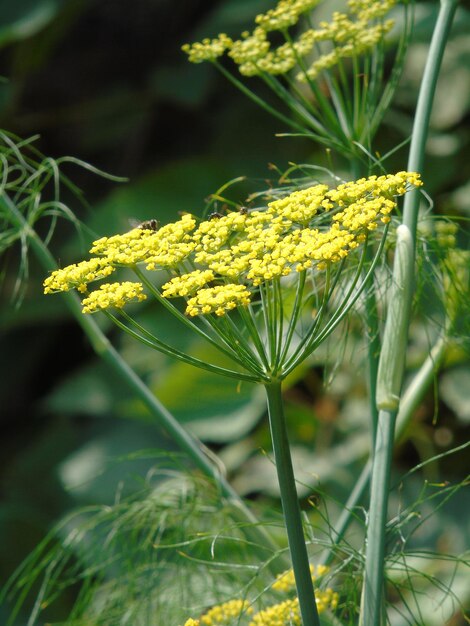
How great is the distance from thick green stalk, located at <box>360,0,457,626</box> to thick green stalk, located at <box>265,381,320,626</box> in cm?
7

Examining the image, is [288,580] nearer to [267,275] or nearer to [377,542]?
[377,542]

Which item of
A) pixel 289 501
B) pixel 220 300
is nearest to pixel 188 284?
pixel 220 300

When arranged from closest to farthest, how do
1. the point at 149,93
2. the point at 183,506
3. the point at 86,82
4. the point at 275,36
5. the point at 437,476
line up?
the point at 183,506, the point at 437,476, the point at 275,36, the point at 149,93, the point at 86,82

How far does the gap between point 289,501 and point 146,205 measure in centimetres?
186

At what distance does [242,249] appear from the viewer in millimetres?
567

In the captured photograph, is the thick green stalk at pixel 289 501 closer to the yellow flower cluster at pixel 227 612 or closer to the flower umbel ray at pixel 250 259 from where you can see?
the flower umbel ray at pixel 250 259

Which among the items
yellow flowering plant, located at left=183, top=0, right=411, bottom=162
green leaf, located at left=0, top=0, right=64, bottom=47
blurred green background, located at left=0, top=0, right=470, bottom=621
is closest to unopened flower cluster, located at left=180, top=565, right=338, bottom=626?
yellow flowering plant, located at left=183, top=0, right=411, bottom=162

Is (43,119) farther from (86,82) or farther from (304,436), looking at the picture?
(304,436)

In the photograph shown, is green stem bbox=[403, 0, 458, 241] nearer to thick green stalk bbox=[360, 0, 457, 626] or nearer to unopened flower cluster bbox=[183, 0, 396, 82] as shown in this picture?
thick green stalk bbox=[360, 0, 457, 626]

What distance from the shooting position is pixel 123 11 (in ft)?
9.43

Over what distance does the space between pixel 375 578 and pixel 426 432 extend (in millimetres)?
1486

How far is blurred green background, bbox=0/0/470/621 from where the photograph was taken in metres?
2.10

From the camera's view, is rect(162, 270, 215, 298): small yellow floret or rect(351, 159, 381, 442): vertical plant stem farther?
rect(351, 159, 381, 442): vertical plant stem

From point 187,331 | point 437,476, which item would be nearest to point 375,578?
point 437,476
